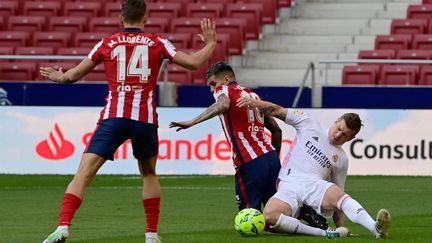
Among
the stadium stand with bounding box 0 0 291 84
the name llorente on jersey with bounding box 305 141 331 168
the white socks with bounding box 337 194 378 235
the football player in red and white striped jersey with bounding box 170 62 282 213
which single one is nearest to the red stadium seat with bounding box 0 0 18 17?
the stadium stand with bounding box 0 0 291 84

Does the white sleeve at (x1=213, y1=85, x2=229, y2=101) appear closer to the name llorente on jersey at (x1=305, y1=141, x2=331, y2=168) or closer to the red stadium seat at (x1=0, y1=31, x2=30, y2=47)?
the name llorente on jersey at (x1=305, y1=141, x2=331, y2=168)

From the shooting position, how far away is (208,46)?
34.2 ft

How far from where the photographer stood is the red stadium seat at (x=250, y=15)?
90.6 ft

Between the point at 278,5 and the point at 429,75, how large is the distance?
6014 millimetres

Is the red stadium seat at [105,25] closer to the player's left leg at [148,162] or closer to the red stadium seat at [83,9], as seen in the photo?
the red stadium seat at [83,9]

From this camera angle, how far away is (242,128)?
42.3ft

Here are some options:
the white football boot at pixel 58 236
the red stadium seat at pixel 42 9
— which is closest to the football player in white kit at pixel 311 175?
the white football boot at pixel 58 236

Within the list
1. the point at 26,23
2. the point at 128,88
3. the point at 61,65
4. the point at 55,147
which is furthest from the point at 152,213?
the point at 26,23

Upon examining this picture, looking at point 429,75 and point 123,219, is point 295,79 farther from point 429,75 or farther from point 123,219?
point 123,219

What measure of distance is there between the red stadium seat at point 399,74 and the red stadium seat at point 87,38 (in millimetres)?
6175

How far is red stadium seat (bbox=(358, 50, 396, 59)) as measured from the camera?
82.6ft

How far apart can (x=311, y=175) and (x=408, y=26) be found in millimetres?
15164

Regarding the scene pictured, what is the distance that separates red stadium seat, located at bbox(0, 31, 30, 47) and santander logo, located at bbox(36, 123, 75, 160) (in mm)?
5328

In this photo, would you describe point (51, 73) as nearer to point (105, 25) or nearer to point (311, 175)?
point (311, 175)
